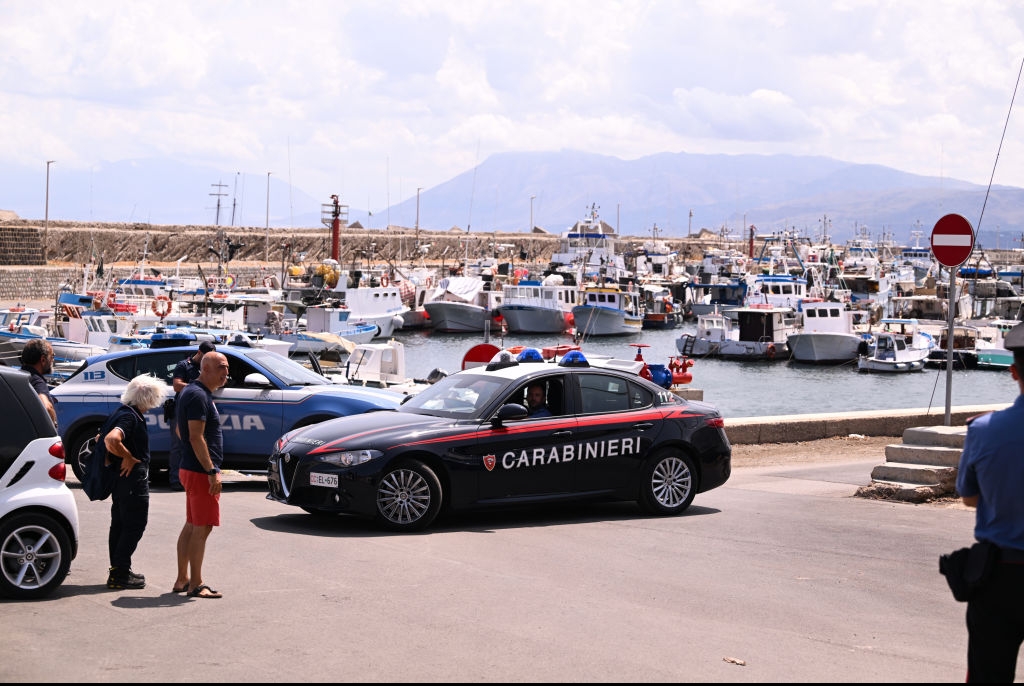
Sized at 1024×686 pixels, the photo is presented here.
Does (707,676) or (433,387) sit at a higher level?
(433,387)

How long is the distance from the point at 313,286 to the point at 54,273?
22.1 metres

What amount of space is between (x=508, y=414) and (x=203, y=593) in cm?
380

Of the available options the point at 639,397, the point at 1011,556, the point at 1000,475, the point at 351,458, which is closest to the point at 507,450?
the point at 351,458

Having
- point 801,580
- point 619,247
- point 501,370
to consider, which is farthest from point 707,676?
point 619,247

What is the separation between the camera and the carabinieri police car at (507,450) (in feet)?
34.2

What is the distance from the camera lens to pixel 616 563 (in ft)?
30.0

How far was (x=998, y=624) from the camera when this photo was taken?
475cm

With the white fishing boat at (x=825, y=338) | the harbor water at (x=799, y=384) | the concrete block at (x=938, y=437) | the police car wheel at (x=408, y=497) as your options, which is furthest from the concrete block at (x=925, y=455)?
the white fishing boat at (x=825, y=338)

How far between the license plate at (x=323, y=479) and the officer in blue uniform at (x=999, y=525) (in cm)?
623

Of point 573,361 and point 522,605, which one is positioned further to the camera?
point 573,361

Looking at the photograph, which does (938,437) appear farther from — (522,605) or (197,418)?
(197,418)

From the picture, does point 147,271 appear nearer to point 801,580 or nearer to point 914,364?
point 914,364

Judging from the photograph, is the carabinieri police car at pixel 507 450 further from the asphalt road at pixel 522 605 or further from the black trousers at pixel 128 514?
the black trousers at pixel 128 514

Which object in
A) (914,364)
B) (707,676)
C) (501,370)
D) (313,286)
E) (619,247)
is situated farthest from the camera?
(619,247)
